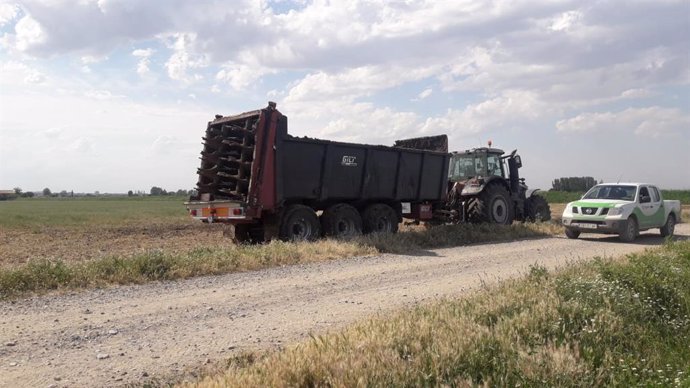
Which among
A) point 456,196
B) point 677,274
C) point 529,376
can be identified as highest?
point 456,196

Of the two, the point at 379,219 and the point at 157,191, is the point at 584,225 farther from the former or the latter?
the point at 157,191

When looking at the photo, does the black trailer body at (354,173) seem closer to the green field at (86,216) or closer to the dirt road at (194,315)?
the dirt road at (194,315)

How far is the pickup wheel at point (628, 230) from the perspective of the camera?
50.5 ft

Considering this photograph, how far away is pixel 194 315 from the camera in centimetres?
670

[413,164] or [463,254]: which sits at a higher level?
[413,164]


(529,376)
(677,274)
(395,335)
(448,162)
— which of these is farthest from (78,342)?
(448,162)

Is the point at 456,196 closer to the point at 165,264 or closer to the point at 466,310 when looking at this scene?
the point at 165,264

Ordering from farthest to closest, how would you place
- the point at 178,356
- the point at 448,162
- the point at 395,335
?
the point at 448,162 < the point at 178,356 < the point at 395,335

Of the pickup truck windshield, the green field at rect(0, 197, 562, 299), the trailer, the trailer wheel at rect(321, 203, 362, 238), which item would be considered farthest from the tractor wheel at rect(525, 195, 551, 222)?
the trailer wheel at rect(321, 203, 362, 238)

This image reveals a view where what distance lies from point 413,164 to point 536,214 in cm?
614

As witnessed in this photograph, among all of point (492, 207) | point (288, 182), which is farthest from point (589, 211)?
point (288, 182)

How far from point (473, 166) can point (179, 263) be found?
11668 mm

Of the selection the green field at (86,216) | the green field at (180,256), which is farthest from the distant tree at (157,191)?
the green field at (180,256)

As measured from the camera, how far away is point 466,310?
579 cm
